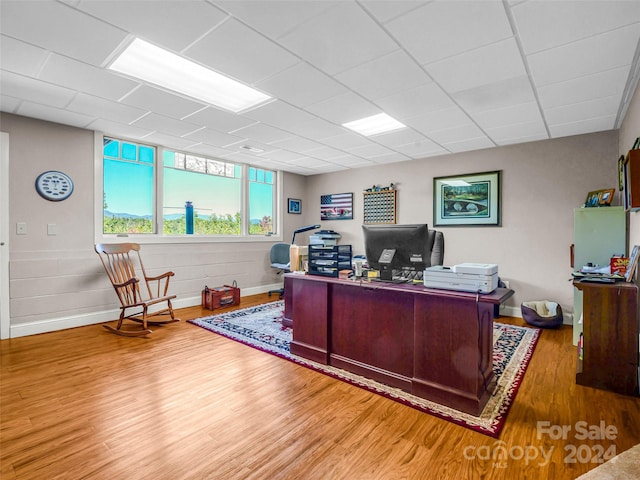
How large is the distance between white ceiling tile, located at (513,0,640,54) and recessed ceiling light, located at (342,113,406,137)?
5.58 feet

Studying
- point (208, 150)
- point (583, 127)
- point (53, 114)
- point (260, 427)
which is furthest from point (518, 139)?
point (53, 114)

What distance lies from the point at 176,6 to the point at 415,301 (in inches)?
98.8

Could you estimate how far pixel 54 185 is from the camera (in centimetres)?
405

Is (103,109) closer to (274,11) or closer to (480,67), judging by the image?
(274,11)

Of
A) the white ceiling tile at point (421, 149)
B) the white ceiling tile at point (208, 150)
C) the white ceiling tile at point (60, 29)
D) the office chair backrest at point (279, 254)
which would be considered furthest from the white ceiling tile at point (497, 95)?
the office chair backrest at point (279, 254)

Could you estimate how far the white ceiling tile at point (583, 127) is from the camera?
3.80 metres

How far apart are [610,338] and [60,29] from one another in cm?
471

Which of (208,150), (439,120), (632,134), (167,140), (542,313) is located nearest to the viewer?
(632,134)

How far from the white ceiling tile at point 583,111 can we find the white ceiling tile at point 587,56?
0.79m

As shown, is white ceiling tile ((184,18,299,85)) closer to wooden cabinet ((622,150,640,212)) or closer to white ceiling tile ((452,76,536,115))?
white ceiling tile ((452,76,536,115))

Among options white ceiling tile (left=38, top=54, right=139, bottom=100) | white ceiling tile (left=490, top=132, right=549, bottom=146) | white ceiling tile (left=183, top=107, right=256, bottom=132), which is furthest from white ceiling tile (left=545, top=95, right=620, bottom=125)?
white ceiling tile (left=38, top=54, right=139, bottom=100)

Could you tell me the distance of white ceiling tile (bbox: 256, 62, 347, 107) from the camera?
2711mm

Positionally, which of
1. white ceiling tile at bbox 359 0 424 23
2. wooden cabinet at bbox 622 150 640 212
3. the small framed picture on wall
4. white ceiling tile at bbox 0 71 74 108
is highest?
white ceiling tile at bbox 0 71 74 108

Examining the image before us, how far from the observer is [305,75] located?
276cm
